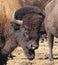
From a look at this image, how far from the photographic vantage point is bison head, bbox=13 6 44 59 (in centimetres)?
969

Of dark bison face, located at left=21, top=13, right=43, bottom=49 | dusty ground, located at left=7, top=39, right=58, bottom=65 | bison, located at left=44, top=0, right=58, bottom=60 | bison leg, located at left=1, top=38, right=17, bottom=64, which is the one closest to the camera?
dark bison face, located at left=21, top=13, right=43, bottom=49

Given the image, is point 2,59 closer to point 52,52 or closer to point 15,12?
point 15,12

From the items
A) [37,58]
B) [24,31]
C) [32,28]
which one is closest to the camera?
[32,28]

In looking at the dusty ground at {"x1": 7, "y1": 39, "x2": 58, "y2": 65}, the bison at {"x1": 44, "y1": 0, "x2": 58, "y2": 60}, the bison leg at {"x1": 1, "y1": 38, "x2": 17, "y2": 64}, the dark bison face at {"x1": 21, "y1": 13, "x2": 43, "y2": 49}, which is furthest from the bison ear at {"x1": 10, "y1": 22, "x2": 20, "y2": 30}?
the bison at {"x1": 44, "y1": 0, "x2": 58, "y2": 60}

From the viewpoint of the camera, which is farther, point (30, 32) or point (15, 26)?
point (15, 26)

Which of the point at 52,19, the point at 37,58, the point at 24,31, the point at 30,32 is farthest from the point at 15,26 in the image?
the point at 52,19

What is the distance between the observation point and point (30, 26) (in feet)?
31.7

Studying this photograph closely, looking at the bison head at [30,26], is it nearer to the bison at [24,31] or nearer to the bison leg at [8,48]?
the bison at [24,31]

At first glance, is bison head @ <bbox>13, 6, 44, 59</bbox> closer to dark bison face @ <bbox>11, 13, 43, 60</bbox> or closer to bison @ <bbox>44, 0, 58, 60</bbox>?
dark bison face @ <bbox>11, 13, 43, 60</bbox>

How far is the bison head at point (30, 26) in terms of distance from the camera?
9.69m

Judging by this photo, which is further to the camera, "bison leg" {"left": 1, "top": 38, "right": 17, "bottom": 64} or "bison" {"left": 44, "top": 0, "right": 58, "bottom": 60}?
"bison" {"left": 44, "top": 0, "right": 58, "bottom": 60}

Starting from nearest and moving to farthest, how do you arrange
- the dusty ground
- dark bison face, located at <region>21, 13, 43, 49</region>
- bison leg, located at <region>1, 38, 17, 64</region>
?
dark bison face, located at <region>21, 13, 43, 49</region>
bison leg, located at <region>1, 38, 17, 64</region>
the dusty ground

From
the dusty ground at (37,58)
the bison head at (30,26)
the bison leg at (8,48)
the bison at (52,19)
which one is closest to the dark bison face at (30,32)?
the bison head at (30,26)

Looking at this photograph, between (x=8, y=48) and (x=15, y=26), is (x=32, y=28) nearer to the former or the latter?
(x=15, y=26)
